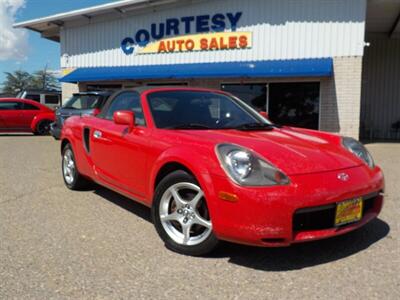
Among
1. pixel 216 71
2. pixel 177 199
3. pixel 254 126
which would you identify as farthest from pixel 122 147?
pixel 216 71

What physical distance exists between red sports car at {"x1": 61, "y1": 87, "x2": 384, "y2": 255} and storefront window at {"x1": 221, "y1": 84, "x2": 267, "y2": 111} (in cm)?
908

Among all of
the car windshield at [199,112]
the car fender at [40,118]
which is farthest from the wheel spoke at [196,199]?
the car fender at [40,118]

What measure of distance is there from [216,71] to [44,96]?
12649 millimetres

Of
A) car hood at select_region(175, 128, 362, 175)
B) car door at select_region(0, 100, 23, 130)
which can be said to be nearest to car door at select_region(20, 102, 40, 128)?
car door at select_region(0, 100, 23, 130)

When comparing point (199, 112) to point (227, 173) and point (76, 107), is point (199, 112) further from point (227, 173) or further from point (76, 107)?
point (76, 107)

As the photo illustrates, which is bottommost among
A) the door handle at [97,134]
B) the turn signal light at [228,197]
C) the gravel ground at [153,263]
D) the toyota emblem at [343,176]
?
the gravel ground at [153,263]

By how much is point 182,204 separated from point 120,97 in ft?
6.63

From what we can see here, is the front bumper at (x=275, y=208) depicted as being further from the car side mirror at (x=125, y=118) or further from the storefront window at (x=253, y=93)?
the storefront window at (x=253, y=93)

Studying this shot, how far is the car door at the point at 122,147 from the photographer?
13.4ft

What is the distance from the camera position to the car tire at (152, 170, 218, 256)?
341cm

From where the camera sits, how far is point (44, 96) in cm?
2234

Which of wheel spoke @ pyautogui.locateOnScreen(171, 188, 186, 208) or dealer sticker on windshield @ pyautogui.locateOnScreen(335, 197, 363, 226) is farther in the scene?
wheel spoke @ pyautogui.locateOnScreen(171, 188, 186, 208)

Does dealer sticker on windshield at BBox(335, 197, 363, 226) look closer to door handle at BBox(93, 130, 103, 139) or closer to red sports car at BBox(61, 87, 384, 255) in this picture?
red sports car at BBox(61, 87, 384, 255)

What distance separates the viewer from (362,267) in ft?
10.7
